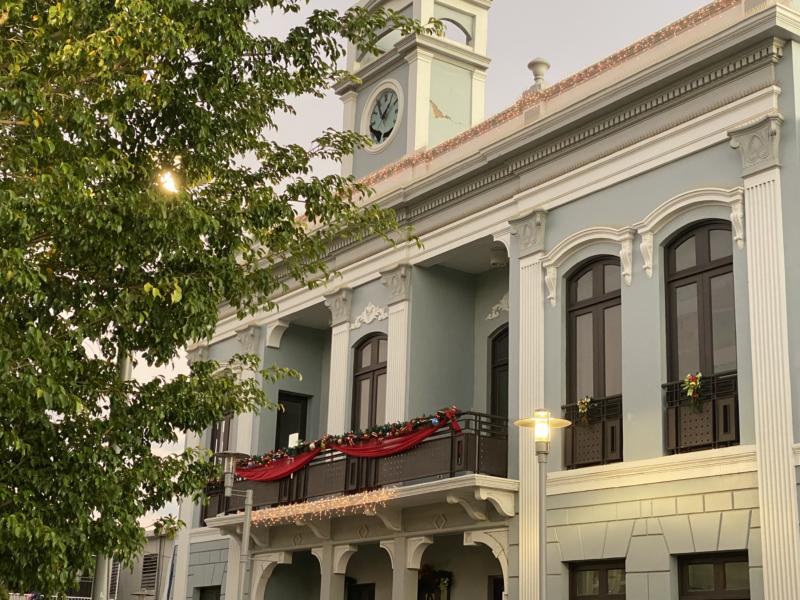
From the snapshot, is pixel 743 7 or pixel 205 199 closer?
pixel 205 199

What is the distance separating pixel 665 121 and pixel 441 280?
21.2 ft

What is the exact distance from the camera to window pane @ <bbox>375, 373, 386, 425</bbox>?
22797 mm

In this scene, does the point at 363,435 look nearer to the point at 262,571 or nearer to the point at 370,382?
the point at 370,382

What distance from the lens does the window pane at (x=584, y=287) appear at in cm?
1886

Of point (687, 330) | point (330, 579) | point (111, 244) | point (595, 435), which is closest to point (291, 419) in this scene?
point (330, 579)

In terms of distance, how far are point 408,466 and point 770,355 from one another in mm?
6926

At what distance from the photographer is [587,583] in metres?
17.5

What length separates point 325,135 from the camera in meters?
14.6

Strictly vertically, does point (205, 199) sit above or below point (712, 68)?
below

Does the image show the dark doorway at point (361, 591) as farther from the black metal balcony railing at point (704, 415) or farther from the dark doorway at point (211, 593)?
the black metal balcony railing at point (704, 415)

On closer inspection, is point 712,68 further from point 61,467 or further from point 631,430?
point 61,467

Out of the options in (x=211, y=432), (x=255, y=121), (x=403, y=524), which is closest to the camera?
(x=255, y=121)

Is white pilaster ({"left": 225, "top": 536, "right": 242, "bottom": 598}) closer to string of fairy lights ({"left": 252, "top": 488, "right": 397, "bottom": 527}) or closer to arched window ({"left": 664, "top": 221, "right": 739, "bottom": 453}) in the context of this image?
string of fairy lights ({"left": 252, "top": 488, "right": 397, "bottom": 527})

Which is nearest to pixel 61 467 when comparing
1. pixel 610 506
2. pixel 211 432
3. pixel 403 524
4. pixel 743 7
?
pixel 610 506
